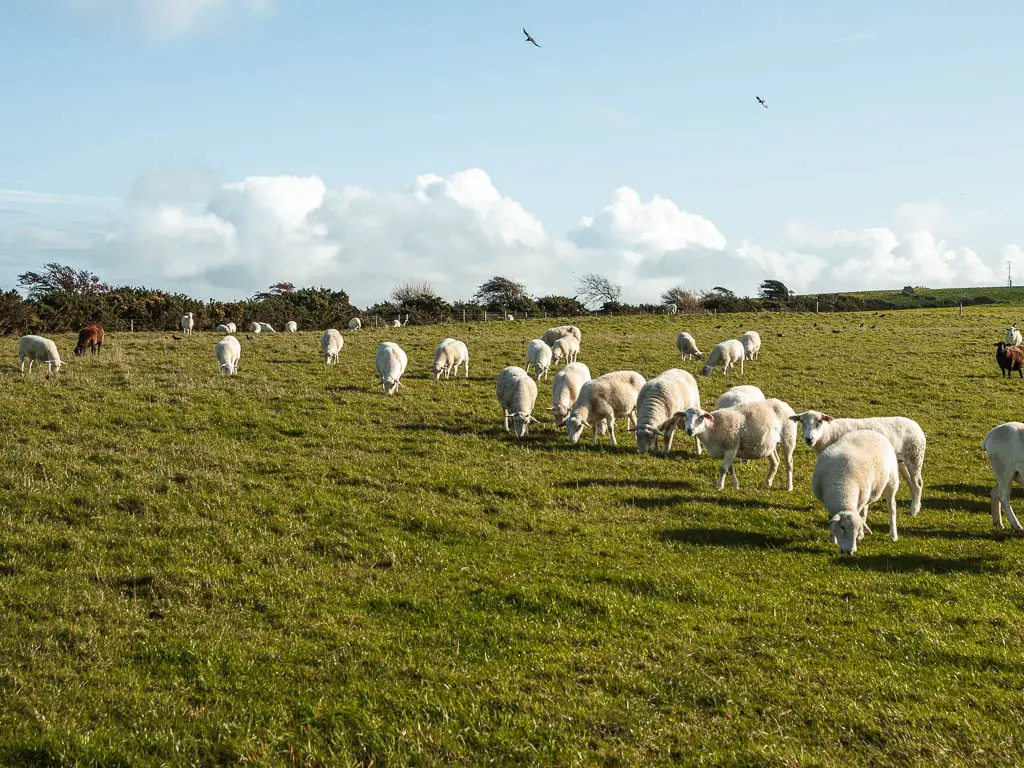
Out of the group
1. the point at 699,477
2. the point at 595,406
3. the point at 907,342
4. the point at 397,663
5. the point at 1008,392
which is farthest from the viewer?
the point at 907,342

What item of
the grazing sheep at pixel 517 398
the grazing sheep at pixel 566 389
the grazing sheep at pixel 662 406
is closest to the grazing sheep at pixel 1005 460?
the grazing sheep at pixel 662 406

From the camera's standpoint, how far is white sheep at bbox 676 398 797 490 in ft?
51.1

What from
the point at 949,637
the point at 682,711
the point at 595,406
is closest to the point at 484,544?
the point at 682,711

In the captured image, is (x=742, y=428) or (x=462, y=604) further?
(x=742, y=428)

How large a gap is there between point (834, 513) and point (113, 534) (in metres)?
10.7

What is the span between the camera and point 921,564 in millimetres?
10953

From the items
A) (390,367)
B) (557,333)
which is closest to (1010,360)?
(557,333)

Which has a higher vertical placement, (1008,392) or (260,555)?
(1008,392)

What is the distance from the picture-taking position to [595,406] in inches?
758

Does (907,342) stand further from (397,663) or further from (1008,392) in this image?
(397,663)

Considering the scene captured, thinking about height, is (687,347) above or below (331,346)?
above

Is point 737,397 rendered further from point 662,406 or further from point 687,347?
point 687,347

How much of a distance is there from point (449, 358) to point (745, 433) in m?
14.0

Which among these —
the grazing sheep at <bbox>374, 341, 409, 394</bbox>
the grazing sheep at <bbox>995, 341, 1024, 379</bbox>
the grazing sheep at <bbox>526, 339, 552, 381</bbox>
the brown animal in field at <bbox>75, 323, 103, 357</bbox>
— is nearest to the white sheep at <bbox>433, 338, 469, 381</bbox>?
the grazing sheep at <bbox>374, 341, 409, 394</bbox>
